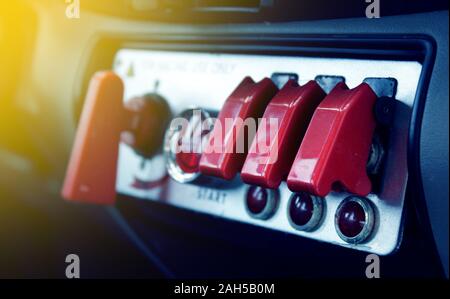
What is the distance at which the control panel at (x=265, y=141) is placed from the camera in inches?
16.3

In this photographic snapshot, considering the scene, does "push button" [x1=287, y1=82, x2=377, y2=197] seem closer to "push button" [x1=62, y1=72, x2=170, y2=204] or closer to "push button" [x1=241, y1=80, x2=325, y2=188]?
"push button" [x1=241, y1=80, x2=325, y2=188]

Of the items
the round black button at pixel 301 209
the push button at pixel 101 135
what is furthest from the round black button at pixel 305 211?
the push button at pixel 101 135

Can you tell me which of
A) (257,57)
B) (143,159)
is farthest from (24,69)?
(257,57)

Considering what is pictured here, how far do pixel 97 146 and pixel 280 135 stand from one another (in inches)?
8.1

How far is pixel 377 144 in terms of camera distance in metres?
0.43

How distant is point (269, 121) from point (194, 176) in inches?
4.9

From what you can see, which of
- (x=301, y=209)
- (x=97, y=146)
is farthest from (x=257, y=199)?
(x=97, y=146)

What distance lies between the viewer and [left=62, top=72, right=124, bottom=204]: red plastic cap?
550 mm

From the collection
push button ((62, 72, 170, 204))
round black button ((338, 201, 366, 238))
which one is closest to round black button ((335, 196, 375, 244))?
round black button ((338, 201, 366, 238))

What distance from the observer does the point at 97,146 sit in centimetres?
56

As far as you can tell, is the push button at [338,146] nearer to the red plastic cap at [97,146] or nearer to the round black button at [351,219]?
the round black button at [351,219]

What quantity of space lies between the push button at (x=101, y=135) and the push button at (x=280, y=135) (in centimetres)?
18

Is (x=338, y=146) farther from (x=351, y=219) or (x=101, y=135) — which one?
(x=101, y=135)

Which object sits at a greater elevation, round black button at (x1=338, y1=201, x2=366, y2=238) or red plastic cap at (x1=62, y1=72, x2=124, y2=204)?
red plastic cap at (x1=62, y1=72, x2=124, y2=204)
